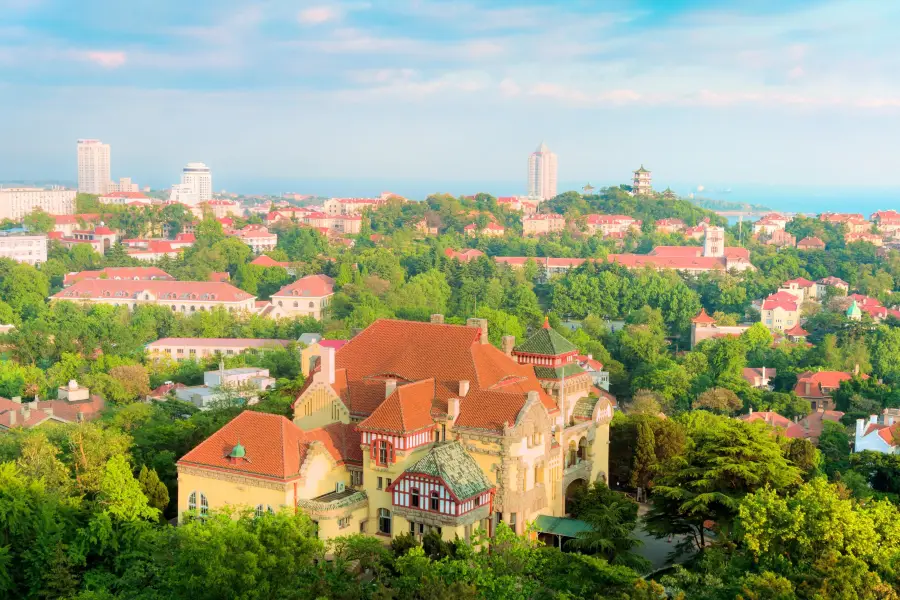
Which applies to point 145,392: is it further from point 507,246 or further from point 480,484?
point 507,246

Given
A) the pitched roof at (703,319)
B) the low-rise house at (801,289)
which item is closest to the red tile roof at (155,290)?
the pitched roof at (703,319)

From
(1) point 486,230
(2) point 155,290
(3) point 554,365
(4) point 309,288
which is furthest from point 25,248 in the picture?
(3) point 554,365

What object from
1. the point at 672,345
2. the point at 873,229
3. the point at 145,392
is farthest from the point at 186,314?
the point at 873,229

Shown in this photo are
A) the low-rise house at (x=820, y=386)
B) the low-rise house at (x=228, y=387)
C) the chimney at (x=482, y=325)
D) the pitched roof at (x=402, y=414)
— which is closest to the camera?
the pitched roof at (x=402, y=414)

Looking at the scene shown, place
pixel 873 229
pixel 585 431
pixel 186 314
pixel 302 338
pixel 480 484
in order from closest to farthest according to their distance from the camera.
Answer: pixel 480 484
pixel 585 431
pixel 302 338
pixel 186 314
pixel 873 229

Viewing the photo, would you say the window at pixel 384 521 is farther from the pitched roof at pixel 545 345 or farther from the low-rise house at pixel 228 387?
the low-rise house at pixel 228 387

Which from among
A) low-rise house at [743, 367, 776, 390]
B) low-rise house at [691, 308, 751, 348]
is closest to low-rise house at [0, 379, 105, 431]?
low-rise house at [743, 367, 776, 390]

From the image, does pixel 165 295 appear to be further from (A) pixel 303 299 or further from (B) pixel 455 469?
(B) pixel 455 469
